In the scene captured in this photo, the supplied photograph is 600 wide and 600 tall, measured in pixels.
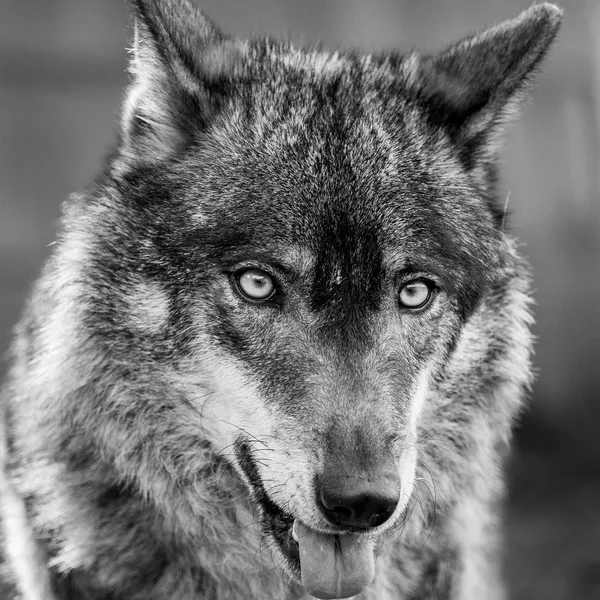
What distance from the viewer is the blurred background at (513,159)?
7.07 metres

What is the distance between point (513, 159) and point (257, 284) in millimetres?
5603

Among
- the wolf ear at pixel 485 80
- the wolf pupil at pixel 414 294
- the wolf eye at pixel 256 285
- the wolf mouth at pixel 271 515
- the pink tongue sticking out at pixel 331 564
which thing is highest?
the wolf ear at pixel 485 80

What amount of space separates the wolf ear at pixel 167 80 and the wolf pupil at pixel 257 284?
1.99ft

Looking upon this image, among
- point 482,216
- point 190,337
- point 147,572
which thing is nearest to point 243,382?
point 190,337

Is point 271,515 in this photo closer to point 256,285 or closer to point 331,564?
point 331,564

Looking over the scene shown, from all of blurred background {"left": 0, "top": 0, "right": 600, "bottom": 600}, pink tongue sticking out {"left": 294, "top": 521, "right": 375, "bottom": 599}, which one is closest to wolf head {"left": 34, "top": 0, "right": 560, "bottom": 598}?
pink tongue sticking out {"left": 294, "top": 521, "right": 375, "bottom": 599}

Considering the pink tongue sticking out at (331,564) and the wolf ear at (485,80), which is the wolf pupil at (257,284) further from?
the wolf ear at (485,80)

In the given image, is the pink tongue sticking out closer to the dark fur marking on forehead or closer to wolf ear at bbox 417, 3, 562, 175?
the dark fur marking on forehead

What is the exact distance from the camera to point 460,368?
312cm

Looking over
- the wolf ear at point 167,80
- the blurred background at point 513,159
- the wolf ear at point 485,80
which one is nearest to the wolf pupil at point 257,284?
the wolf ear at point 167,80

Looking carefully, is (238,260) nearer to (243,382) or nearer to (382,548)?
(243,382)

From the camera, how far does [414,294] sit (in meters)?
2.92

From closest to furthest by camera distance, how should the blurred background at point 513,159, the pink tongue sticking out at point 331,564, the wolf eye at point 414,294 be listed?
the pink tongue sticking out at point 331,564 → the wolf eye at point 414,294 → the blurred background at point 513,159

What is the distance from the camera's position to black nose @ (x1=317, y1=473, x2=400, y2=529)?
2.44 meters
